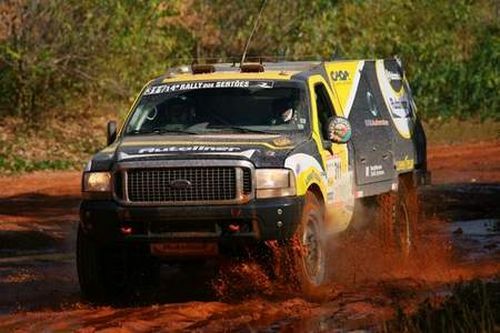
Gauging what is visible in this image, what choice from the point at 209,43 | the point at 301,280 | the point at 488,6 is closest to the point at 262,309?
the point at 301,280

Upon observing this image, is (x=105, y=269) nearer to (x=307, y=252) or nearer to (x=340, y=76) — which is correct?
(x=307, y=252)

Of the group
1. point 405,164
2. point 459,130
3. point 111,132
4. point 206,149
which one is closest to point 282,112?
point 206,149

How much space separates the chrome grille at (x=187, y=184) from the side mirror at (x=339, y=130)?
1.32 m

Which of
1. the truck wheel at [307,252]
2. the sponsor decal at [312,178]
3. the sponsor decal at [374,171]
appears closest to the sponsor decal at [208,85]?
the sponsor decal at [312,178]

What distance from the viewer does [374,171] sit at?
12586 mm

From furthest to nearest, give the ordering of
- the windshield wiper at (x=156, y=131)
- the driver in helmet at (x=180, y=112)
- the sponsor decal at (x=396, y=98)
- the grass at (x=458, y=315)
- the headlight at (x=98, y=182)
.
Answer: the sponsor decal at (x=396, y=98), the driver in helmet at (x=180, y=112), the windshield wiper at (x=156, y=131), the headlight at (x=98, y=182), the grass at (x=458, y=315)

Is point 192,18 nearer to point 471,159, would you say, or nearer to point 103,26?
point 103,26

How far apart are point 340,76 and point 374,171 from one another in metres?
1.00

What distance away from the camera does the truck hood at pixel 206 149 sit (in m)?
10.2

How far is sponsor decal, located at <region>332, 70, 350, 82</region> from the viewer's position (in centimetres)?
1266

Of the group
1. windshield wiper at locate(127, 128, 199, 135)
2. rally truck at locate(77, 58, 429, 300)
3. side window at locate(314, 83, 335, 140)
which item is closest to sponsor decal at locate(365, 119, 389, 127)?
rally truck at locate(77, 58, 429, 300)

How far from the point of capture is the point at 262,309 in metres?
10.0

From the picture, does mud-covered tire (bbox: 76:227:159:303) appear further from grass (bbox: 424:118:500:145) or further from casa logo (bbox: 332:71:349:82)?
grass (bbox: 424:118:500:145)

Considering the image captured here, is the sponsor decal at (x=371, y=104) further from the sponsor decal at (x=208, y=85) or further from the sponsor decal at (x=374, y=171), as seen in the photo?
the sponsor decal at (x=208, y=85)
